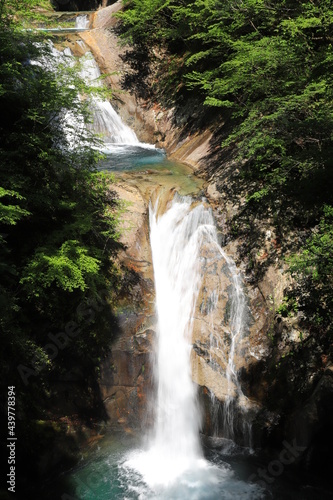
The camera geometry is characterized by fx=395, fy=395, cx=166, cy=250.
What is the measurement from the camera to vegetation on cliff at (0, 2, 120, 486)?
23.0 ft

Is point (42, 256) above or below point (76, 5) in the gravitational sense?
below

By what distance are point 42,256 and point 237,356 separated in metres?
4.26

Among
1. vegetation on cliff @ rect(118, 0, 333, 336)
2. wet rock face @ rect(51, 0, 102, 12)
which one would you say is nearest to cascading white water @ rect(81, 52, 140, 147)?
vegetation on cliff @ rect(118, 0, 333, 336)

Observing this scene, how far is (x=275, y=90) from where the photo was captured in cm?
917

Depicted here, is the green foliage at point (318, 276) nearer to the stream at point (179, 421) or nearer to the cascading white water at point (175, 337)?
the stream at point (179, 421)

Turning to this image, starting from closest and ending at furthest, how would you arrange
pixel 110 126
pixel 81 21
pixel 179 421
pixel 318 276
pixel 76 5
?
pixel 318 276 → pixel 179 421 → pixel 110 126 → pixel 81 21 → pixel 76 5

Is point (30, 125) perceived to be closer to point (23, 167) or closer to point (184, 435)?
point (23, 167)

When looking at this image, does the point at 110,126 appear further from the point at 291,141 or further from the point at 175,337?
the point at 175,337

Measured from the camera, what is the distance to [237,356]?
7965 mm

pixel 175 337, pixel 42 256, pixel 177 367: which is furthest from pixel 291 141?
→ pixel 42 256

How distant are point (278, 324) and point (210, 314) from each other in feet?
4.81

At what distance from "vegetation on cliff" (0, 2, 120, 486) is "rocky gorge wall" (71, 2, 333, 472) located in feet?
1.96

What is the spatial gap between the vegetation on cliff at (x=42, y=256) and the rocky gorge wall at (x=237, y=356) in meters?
0.60

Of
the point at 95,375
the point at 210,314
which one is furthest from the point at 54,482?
the point at 210,314
